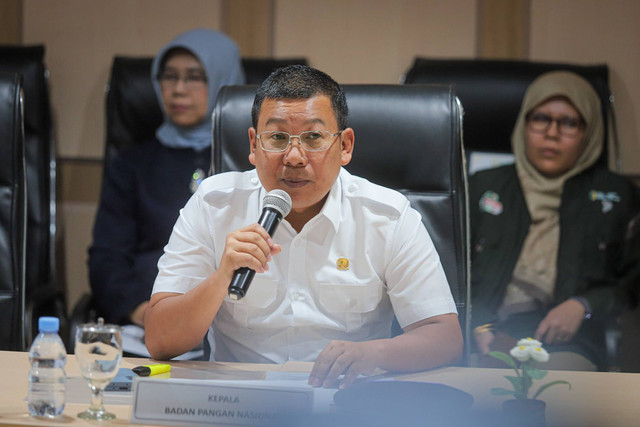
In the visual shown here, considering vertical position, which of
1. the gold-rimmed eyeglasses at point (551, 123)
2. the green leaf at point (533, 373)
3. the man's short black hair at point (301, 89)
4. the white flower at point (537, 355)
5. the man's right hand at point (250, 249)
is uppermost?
the man's short black hair at point (301, 89)

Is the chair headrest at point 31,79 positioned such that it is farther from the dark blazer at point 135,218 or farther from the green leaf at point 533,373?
the green leaf at point 533,373

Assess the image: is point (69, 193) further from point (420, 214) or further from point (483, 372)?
point (483, 372)

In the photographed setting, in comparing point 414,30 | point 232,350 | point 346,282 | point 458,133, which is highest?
point 414,30

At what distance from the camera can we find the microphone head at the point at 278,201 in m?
1.39

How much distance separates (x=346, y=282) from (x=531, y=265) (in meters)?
1.08

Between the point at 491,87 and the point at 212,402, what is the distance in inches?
73.1

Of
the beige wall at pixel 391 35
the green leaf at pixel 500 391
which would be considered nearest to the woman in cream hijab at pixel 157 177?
the beige wall at pixel 391 35

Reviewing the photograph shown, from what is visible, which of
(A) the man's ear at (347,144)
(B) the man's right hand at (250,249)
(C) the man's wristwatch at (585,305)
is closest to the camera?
(B) the man's right hand at (250,249)

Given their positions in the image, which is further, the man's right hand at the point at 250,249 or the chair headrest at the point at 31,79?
the chair headrest at the point at 31,79

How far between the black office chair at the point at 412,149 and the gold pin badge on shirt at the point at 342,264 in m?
0.24

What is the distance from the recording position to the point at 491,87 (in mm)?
2662

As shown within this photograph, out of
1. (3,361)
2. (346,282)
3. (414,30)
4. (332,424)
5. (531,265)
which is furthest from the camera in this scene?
(414,30)

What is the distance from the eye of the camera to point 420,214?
69.9 inches

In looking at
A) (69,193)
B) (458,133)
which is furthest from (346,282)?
(69,193)
